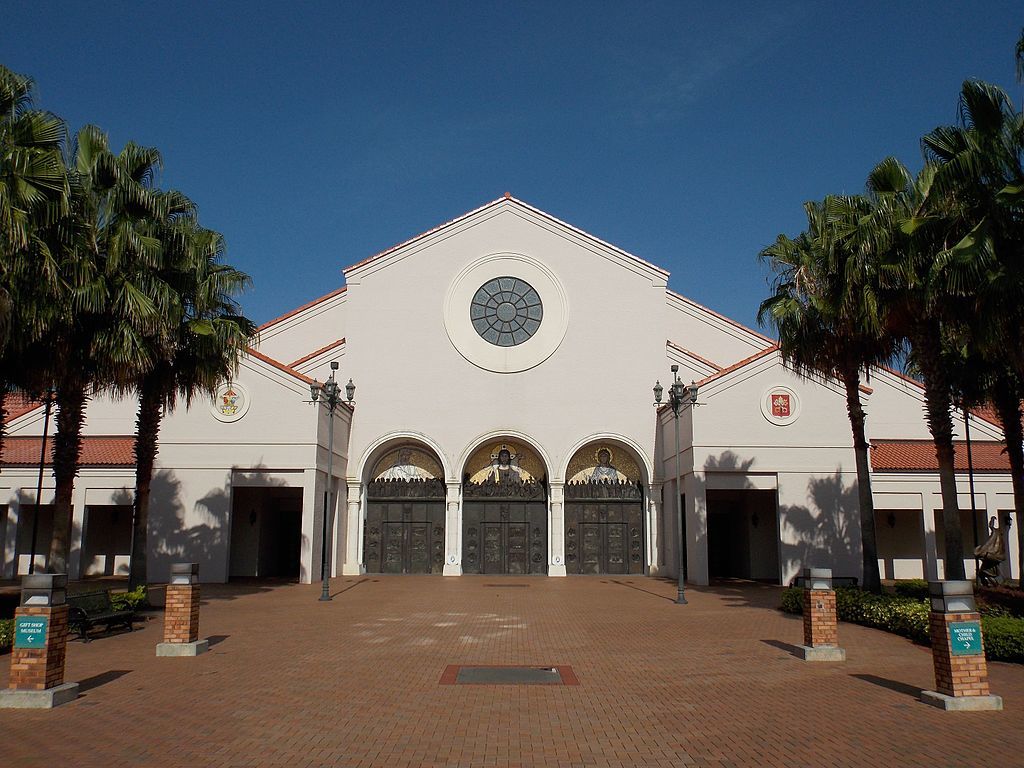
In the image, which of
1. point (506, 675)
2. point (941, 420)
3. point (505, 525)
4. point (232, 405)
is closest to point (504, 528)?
point (505, 525)

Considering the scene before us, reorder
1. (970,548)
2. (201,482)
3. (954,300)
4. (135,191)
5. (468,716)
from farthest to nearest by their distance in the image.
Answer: (970,548) < (201,482) < (135,191) < (954,300) < (468,716)

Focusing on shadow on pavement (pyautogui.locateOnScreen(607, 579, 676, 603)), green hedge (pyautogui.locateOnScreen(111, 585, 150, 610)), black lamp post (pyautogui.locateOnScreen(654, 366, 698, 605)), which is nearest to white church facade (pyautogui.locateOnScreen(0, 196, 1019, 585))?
black lamp post (pyautogui.locateOnScreen(654, 366, 698, 605))

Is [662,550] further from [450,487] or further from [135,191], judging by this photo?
[135,191]

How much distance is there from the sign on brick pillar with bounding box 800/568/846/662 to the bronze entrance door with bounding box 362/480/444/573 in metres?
20.0

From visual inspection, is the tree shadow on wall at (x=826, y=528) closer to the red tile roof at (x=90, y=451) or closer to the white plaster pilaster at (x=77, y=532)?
the red tile roof at (x=90, y=451)

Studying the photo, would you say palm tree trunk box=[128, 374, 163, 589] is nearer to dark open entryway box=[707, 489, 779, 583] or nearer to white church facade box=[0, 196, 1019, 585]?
white church facade box=[0, 196, 1019, 585]

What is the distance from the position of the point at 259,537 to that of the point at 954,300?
82.1 feet

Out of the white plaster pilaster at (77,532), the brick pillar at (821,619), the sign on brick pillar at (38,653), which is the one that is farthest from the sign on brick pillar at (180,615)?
the white plaster pilaster at (77,532)

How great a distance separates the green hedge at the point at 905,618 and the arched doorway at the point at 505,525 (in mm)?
13147

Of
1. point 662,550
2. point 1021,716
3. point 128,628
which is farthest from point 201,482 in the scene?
point 1021,716

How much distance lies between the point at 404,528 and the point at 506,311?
367 inches

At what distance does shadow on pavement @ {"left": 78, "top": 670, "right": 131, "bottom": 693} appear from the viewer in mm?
10909

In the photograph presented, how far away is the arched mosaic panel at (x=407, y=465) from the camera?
3284cm

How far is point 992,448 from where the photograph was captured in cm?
3092
